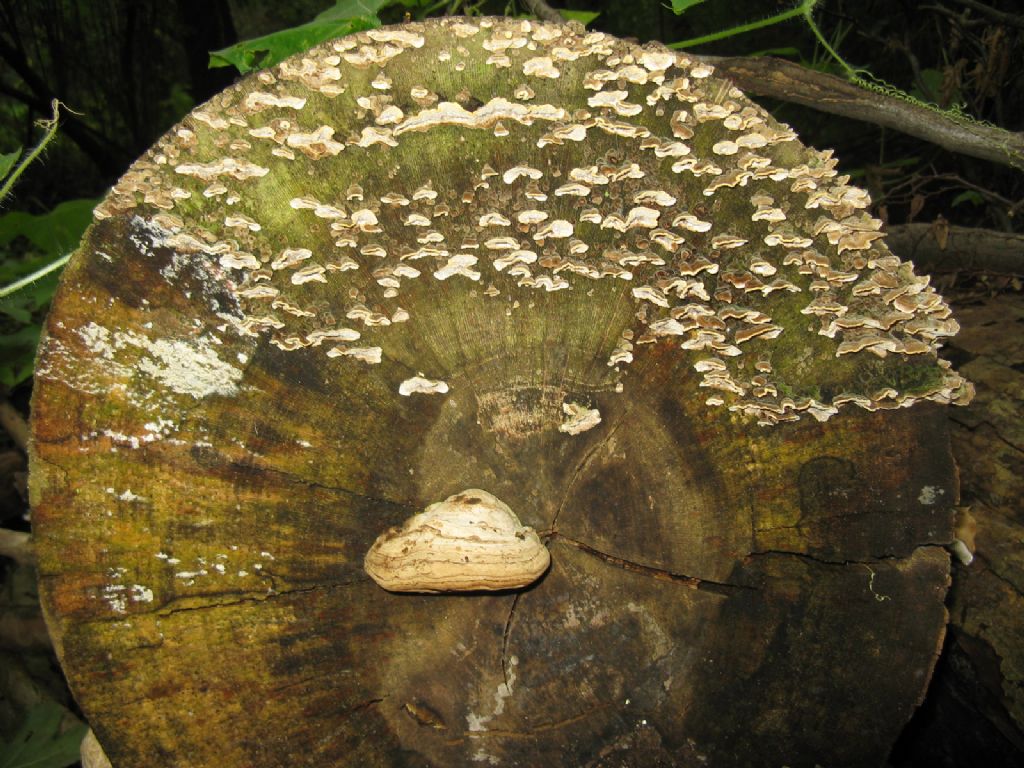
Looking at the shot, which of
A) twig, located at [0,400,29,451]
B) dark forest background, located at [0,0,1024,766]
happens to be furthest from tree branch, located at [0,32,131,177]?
twig, located at [0,400,29,451]

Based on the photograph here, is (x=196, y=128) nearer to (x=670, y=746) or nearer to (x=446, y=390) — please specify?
(x=446, y=390)

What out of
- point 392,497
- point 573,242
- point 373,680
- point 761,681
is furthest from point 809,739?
point 573,242

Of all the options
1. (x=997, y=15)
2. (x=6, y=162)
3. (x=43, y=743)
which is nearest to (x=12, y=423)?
(x=43, y=743)

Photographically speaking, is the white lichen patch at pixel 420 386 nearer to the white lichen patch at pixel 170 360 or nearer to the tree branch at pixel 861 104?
the white lichen patch at pixel 170 360

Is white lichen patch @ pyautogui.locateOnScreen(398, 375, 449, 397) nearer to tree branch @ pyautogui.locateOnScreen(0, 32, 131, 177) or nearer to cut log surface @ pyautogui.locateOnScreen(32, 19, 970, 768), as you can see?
cut log surface @ pyautogui.locateOnScreen(32, 19, 970, 768)

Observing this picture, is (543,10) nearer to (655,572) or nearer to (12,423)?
(655,572)
